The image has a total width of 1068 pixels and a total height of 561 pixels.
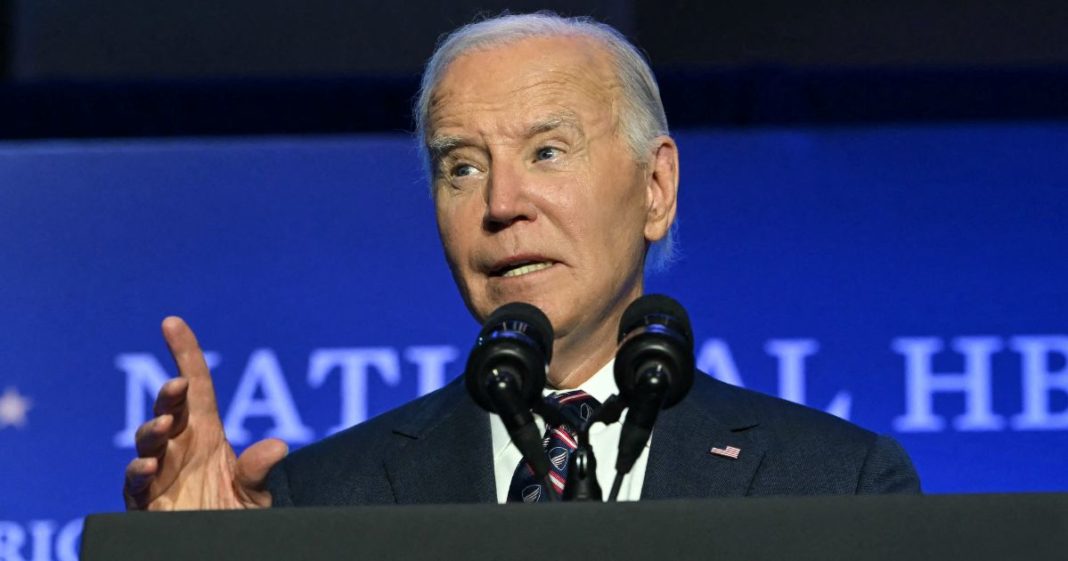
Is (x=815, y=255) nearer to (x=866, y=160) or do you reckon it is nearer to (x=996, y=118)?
(x=866, y=160)

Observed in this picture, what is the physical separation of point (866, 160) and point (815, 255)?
0.25m

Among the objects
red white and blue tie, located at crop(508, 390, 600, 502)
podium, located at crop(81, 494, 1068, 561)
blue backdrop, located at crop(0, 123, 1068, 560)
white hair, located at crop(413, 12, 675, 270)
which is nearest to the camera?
podium, located at crop(81, 494, 1068, 561)

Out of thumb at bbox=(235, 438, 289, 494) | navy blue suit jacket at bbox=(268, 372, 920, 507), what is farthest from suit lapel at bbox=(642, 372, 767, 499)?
thumb at bbox=(235, 438, 289, 494)

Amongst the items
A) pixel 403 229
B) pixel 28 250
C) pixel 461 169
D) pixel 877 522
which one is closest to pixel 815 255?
pixel 403 229

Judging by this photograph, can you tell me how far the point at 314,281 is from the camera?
3.19 meters

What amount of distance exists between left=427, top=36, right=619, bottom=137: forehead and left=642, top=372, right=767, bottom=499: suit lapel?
0.45 metres

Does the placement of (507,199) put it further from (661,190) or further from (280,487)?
(280,487)

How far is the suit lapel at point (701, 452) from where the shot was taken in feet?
6.26

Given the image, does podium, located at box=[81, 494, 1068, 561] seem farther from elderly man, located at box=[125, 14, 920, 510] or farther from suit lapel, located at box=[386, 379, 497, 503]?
suit lapel, located at box=[386, 379, 497, 503]

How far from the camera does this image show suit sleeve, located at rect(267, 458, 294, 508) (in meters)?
2.13

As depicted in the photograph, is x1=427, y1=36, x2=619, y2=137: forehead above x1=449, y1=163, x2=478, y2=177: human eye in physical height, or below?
above

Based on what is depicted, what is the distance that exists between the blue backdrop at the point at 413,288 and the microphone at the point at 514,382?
1789mm

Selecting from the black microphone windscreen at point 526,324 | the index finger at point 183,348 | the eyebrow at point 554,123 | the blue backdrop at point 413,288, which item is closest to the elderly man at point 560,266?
the eyebrow at point 554,123

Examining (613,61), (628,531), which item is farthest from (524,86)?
(628,531)
